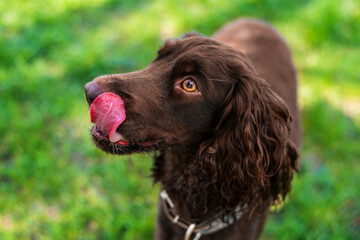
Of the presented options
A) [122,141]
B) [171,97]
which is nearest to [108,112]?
[122,141]

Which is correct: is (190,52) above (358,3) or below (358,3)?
above

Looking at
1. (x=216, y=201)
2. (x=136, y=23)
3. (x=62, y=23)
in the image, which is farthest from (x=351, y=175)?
(x=62, y=23)

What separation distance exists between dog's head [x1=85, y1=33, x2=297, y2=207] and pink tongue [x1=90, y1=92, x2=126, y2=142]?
0.04 feet

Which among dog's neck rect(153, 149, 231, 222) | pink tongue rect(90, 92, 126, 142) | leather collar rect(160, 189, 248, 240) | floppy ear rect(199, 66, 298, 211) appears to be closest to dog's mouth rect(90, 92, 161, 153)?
pink tongue rect(90, 92, 126, 142)

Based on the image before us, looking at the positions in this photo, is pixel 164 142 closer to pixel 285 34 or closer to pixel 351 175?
pixel 351 175

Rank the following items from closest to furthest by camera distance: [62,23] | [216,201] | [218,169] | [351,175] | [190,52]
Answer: [190,52], [218,169], [216,201], [351,175], [62,23]

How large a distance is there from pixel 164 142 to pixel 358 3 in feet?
14.6

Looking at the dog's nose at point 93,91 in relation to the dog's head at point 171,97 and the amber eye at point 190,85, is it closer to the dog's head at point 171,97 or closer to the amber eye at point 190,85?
the dog's head at point 171,97

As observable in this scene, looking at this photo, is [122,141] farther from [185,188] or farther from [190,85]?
[185,188]

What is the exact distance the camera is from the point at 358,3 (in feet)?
17.0

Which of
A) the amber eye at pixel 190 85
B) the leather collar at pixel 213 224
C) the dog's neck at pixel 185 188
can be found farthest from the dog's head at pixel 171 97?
the leather collar at pixel 213 224

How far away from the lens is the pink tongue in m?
1.77

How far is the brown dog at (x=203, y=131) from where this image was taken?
190 cm

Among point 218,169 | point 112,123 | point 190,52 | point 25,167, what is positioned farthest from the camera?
point 25,167
